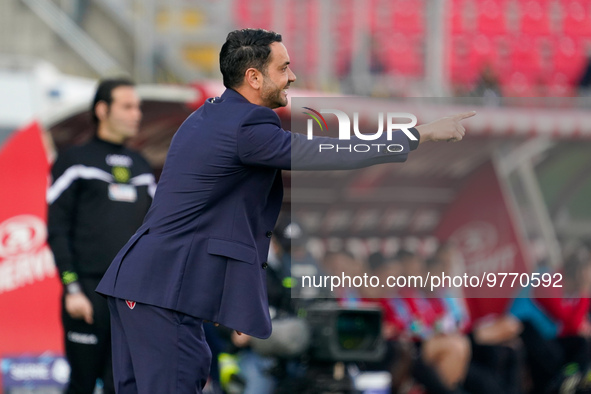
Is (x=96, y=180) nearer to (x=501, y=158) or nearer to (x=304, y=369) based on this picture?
(x=304, y=369)

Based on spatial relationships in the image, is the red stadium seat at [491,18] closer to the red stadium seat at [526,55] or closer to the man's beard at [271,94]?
the red stadium seat at [526,55]

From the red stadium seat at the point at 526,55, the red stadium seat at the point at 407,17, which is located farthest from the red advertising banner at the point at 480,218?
the red stadium seat at the point at 526,55

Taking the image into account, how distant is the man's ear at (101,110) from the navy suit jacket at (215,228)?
1.73 meters

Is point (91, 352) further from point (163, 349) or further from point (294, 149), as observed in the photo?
point (294, 149)

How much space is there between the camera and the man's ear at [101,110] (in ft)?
15.3

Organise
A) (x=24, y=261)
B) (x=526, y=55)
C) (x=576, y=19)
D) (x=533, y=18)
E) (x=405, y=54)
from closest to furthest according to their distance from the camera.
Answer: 1. (x=24, y=261)
2. (x=405, y=54)
3. (x=526, y=55)
4. (x=533, y=18)
5. (x=576, y=19)

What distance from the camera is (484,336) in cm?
661

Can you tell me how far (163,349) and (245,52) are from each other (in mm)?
901

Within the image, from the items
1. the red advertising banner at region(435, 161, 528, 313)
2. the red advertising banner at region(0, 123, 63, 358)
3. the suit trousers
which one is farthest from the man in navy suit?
the red advertising banner at region(435, 161, 528, 313)

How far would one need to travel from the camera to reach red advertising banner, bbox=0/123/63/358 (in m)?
5.95

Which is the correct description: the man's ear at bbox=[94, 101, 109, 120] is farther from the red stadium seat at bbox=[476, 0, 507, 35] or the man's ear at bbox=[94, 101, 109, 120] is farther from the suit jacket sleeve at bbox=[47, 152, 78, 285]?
the red stadium seat at bbox=[476, 0, 507, 35]

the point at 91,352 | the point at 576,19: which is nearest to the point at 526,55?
the point at 576,19

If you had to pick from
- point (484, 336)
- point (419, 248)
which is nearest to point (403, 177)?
point (419, 248)

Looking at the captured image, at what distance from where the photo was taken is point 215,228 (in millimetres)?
3008
